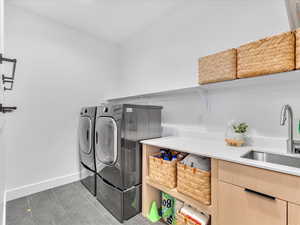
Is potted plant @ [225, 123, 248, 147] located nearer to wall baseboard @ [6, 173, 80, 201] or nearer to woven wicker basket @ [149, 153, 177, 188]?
woven wicker basket @ [149, 153, 177, 188]

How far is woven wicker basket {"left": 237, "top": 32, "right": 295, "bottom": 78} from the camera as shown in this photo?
3.37ft

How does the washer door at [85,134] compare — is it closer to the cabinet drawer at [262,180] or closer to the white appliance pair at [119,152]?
the white appliance pair at [119,152]

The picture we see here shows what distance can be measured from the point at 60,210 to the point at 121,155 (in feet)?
3.58

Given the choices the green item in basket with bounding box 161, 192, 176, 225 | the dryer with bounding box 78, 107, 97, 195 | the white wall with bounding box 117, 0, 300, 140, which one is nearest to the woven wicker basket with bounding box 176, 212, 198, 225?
the green item in basket with bounding box 161, 192, 176, 225

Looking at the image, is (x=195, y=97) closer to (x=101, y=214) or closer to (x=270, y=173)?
(x=270, y=173)

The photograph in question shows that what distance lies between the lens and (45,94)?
2.34m

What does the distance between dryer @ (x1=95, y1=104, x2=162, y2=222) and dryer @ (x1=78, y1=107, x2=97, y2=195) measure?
177 millimetres

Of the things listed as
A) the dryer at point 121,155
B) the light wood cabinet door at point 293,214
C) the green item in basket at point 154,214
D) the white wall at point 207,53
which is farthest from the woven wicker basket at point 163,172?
the light wood cabinet door at point 293,214

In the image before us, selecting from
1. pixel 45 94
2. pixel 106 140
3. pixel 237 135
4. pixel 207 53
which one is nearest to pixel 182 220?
pixel 237 135

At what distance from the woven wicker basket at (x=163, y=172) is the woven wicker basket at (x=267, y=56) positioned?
3.49ft

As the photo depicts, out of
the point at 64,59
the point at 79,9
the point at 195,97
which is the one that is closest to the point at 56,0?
the point at 79,9

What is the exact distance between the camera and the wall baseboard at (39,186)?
2033mm

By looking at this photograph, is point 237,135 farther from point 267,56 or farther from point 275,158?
point 267,56

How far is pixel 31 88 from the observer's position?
2217 mm
